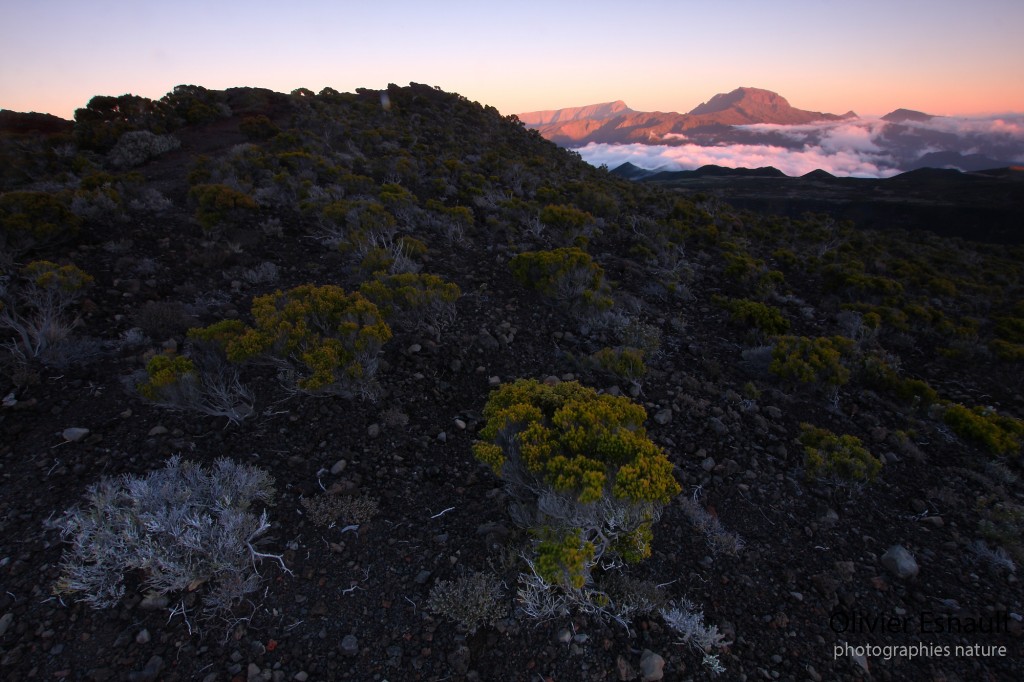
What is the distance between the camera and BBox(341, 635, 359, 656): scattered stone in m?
2.98

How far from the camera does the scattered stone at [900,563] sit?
3.96 metres

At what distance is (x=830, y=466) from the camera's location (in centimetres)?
503

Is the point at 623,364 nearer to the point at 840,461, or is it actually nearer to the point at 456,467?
the point at 840,461

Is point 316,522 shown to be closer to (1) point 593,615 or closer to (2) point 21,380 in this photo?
(1) point 593,615

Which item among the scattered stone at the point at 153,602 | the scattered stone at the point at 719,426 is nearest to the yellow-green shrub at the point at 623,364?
the scattered stone at the point at 719,426

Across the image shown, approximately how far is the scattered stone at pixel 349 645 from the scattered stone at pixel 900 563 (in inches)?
177

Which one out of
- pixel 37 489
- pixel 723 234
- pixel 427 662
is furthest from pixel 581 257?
pixel 723 234

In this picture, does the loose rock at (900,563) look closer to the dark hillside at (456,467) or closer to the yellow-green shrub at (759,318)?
the dark hillside at (456,467)

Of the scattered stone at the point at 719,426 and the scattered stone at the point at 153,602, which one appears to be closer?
the scattered stone at the point at 153,602

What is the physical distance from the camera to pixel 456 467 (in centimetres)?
462

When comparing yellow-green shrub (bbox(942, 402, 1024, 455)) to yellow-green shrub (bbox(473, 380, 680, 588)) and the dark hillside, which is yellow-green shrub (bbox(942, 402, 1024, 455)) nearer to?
the dark hillside

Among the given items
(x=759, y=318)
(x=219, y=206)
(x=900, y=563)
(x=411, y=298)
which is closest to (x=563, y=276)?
(x=411, y=298)

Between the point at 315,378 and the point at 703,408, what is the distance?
4673mm

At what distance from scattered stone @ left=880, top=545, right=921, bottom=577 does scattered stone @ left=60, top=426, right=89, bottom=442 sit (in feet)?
25.0
